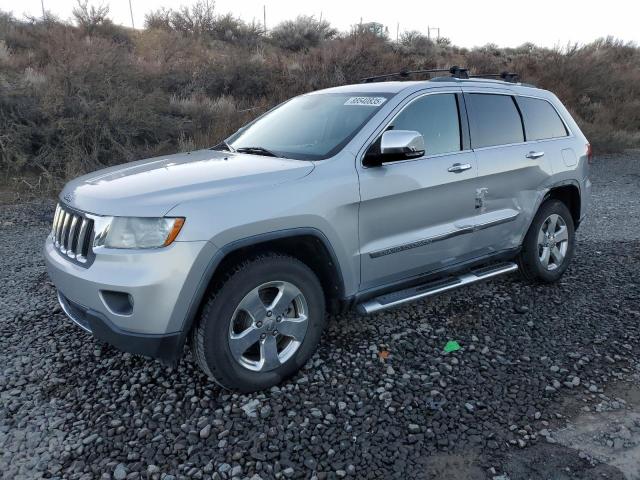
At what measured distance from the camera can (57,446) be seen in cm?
270

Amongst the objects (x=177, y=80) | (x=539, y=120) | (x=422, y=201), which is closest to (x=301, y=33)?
(x=177, y=80)

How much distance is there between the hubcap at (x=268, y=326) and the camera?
119 inches

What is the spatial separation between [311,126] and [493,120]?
5.12ft

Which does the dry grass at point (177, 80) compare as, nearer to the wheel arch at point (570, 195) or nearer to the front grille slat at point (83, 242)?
the front grille slat at point (83, 242)

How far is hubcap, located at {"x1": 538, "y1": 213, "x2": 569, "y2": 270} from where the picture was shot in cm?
479

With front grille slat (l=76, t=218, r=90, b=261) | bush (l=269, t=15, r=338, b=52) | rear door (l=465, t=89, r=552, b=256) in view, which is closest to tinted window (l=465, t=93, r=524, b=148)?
rear door (l=465, t=89, r=552, b=256)

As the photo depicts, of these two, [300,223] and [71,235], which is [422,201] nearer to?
[300,223]

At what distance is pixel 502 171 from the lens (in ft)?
13.9

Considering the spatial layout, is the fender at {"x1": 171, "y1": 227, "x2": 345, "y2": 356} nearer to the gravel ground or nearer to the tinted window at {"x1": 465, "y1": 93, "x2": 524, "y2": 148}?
the gravel ground

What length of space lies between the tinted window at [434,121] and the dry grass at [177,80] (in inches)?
268

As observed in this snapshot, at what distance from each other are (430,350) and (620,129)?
57.1ft

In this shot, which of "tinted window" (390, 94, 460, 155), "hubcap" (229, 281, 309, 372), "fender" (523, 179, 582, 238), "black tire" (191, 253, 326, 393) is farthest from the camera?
"fender" (523, 179, 582, 238)

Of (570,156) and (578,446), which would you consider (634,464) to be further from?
(570,156)

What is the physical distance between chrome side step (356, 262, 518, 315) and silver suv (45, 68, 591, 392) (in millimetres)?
14
